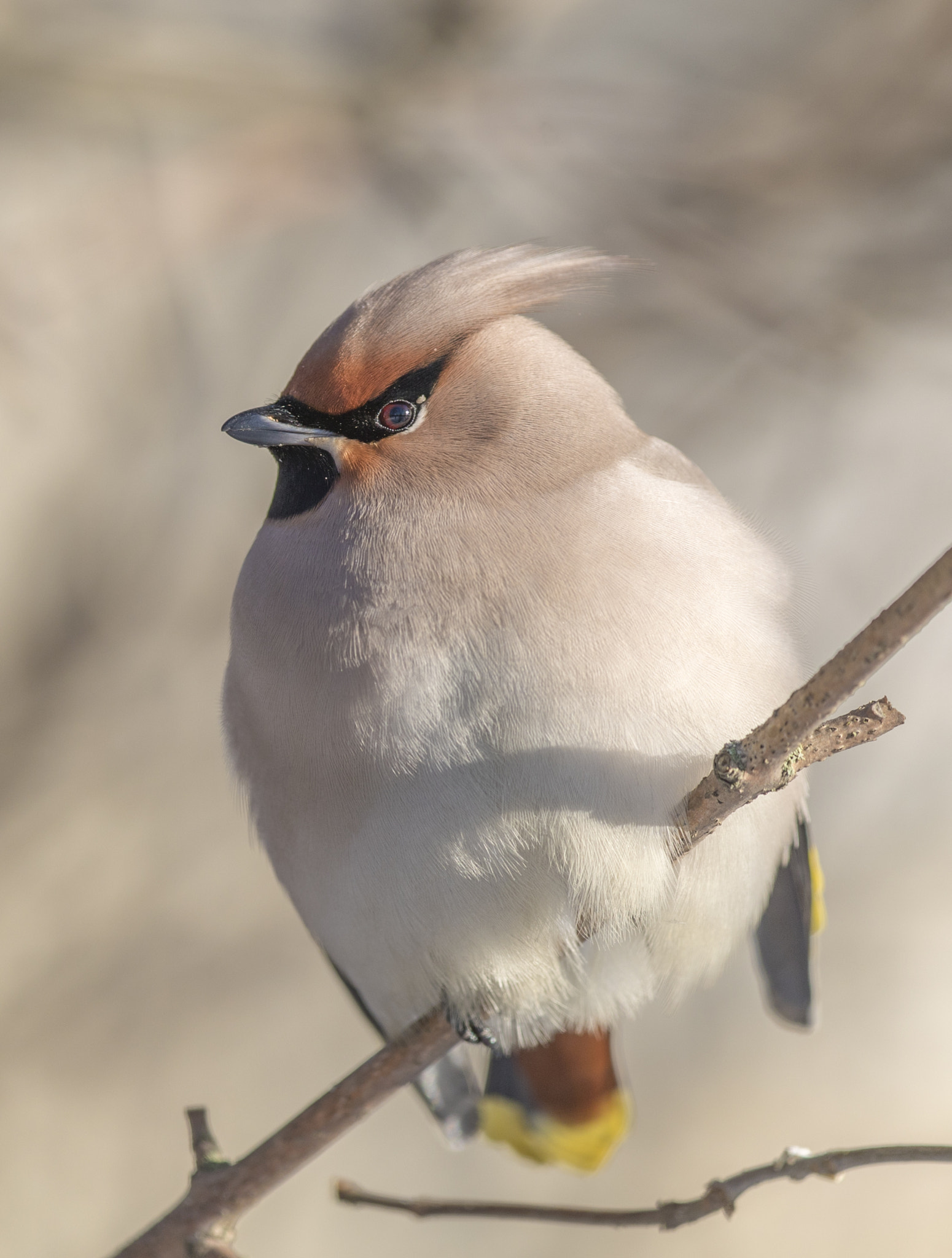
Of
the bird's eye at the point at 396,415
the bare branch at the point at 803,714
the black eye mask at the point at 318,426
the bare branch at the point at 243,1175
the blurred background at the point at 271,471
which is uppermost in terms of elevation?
the blurred background at the point at 271,471

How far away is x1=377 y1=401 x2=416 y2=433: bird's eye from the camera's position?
188 centimetres

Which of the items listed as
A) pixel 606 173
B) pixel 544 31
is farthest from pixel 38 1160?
pixel 544 31

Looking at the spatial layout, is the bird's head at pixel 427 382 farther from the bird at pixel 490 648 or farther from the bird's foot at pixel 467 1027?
the bird's foot at pixel 467 1027

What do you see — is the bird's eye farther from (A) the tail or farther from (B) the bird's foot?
(A) the tail

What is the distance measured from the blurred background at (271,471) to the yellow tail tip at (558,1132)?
5.40 feet

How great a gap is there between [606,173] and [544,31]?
1.79 feet

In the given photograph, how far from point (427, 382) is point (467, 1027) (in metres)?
1.11

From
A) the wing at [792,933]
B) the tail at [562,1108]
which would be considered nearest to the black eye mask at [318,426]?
the wing at [792,933]

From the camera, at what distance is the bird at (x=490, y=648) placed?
1783 mm

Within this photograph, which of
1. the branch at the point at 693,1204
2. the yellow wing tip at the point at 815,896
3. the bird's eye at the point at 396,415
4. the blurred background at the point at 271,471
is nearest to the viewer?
the branch at the point at 693,1204

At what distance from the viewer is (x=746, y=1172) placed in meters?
1.70

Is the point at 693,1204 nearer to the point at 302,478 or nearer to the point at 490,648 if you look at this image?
the point at 490,648

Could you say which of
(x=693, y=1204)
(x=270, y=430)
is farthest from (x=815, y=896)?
(x=270, y=430)

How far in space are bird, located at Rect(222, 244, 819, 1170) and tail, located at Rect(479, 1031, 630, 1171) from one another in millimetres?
674
